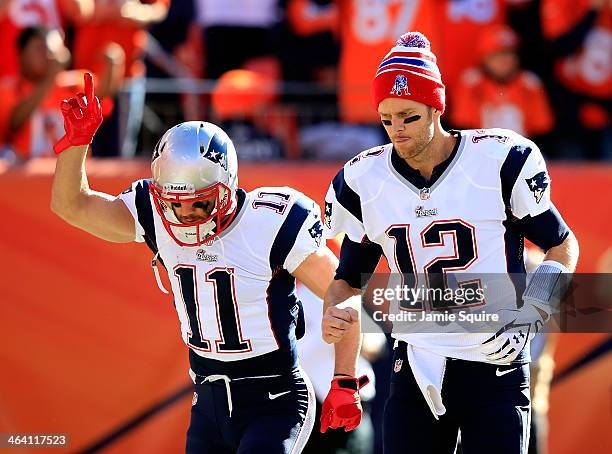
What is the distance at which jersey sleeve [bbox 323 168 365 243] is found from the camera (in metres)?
A: 4.11

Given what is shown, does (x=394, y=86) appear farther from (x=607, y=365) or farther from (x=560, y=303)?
(x=607, y=365)

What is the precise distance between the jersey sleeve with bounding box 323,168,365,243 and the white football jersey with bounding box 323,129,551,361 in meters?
0.05

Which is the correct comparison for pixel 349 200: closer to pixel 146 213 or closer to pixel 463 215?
pixel 463 215

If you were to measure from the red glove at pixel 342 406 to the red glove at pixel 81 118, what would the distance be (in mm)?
1261

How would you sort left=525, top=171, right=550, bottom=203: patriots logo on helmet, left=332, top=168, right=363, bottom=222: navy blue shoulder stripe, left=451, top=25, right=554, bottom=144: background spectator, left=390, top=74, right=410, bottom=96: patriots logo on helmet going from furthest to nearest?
left=451, top=25, right=554, bottom=144: background spectator
left=332, top=168, right=363, bottom=222: navy blue shoulder stripe
left=390, top=74, right=410, bottom=96: patriots logo on helmet
left=525, top=171, right=550, bottom=203: patriots logo on helmet

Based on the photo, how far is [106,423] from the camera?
6496 millimetres

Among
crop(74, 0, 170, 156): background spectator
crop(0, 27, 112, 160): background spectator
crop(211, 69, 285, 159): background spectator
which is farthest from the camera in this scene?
crop(74, 0, 170, 156): background spectator

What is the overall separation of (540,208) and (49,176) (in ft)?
11.3

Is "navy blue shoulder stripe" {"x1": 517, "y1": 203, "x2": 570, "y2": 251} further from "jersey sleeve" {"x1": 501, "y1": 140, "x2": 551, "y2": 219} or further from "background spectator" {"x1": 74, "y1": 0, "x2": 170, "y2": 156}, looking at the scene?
"background spectator" {"x1": 74, "y1": 0, "x2": 170, "y2": 156}

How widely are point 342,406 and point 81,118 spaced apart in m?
1.39

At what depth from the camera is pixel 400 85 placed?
398cm

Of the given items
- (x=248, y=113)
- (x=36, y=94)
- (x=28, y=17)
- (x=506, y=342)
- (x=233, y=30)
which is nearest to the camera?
(x=506, y=342)

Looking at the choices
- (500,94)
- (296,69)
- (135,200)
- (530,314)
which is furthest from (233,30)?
(530,314)

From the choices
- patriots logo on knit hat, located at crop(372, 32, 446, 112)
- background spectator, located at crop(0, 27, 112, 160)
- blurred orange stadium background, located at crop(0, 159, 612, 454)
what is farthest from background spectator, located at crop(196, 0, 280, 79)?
patriots logo on knit hat, located at crop(372, 32, 446, 112)
